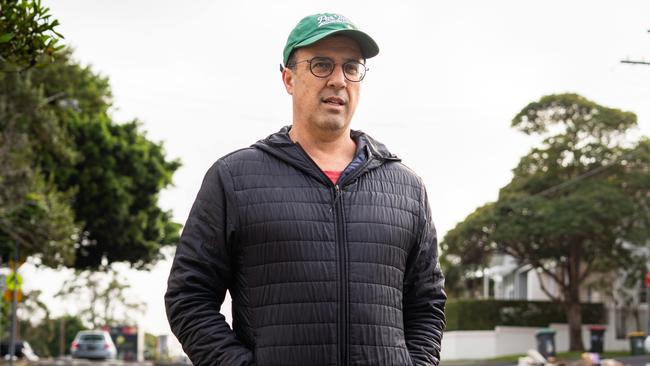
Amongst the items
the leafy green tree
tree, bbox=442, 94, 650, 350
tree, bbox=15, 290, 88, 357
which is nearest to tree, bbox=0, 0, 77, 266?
the leafy green tree

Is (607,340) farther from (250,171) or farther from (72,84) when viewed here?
(250,171)

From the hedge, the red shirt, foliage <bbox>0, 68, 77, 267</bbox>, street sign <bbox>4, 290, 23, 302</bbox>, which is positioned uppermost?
foliage <bbox>0, 68, 77, 267</bbox>

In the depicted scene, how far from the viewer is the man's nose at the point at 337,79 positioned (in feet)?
12.2

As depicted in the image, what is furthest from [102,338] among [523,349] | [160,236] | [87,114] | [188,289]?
[188,289]

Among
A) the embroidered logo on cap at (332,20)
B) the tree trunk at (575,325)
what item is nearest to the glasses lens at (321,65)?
the embroidered logo on cap at (332,20)

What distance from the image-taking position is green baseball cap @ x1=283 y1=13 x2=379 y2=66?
368cm

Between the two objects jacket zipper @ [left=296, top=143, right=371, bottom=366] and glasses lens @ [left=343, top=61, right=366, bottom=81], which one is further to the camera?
glasses lens @ [left=343, top=61, right=366, bottom=81]

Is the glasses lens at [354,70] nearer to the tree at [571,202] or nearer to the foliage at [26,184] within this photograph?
the foliage at [26,184]

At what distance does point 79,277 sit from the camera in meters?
97.8

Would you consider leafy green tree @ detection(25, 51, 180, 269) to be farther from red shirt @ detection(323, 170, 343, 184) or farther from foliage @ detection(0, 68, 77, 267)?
red shirt @ detection(323, 170, 343, 184)

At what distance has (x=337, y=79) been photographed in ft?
12.2

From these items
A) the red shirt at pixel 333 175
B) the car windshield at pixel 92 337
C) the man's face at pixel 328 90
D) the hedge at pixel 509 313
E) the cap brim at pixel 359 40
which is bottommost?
the red shirt at pixel 333 175

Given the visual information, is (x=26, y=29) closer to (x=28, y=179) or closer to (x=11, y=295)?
(x=28, y=179)

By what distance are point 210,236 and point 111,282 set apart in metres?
98.1
